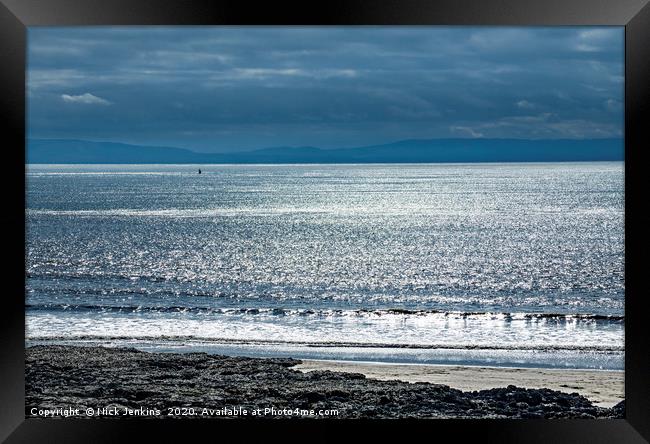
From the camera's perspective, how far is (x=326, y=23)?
10.7 feet

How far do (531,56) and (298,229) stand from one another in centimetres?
3196

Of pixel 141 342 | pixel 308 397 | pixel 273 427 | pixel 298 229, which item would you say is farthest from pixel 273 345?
pixel 298 229

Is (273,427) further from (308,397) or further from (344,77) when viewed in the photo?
(344,77)

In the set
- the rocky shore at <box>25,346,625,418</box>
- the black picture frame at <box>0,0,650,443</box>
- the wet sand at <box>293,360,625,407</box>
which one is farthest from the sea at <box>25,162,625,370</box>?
the black picture frame at <box>0,0,650,443</box>

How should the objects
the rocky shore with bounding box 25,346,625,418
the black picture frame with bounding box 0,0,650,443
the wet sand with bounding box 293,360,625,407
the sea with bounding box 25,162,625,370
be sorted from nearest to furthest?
the black picture frame with bounding box 0,0,650,443 → the rocky shore with bounding box 25,346,625,418 → the wet sand with bounding box 293,360,625,407 → the sea with bounding box 25,162,625,370

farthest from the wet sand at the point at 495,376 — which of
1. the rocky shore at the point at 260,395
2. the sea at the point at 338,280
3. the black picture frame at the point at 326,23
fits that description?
the black picture frame at the point at 326,23

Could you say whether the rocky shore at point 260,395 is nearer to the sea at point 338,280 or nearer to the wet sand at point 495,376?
the wet sand at point 495,376

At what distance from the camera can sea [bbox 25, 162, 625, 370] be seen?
32.3 feet

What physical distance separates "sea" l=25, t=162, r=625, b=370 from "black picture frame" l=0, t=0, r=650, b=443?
15.4ft

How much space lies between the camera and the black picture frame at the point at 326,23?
10.7ft

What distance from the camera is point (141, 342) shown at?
9.52 m

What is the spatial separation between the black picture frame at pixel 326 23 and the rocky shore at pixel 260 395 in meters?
2.04

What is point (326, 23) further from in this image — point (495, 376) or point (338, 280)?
point (338, 280)

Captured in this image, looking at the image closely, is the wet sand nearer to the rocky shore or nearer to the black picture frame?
the rocky shore
